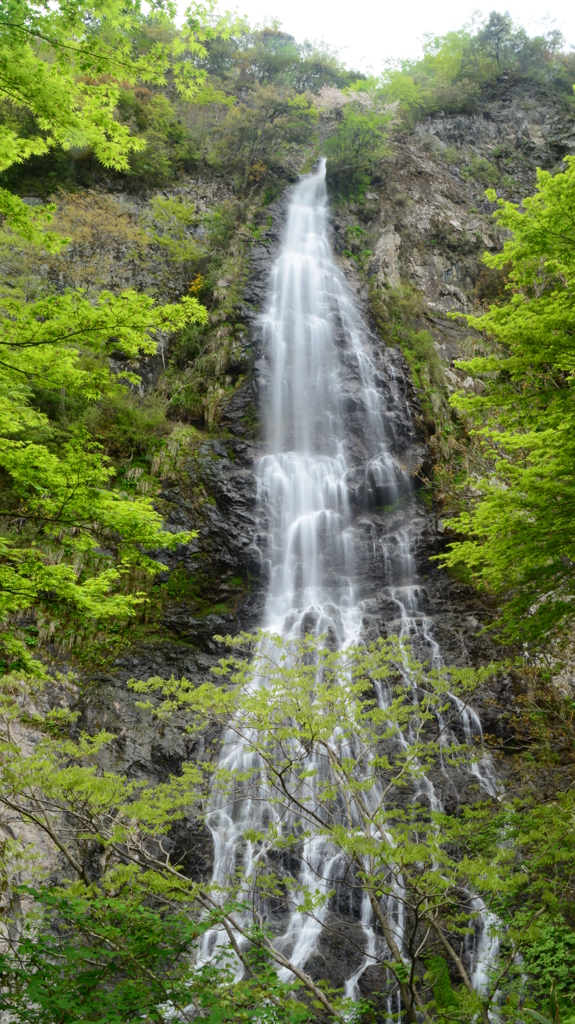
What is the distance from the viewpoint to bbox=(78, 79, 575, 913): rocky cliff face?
12.0m

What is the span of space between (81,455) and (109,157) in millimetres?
3159

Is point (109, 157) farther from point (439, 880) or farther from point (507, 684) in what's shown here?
point (507, 684)

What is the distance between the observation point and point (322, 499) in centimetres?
1722

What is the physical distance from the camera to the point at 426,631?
44.9 feet

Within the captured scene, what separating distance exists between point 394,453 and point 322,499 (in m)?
3.02

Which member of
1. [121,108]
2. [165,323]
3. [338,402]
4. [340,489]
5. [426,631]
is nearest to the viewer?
[165,323]

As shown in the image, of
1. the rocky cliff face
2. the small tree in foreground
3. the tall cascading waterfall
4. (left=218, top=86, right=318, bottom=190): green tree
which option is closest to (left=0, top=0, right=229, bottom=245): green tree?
the small tree in foreground

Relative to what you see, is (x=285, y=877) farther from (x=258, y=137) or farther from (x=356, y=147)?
(x=258, y=137)

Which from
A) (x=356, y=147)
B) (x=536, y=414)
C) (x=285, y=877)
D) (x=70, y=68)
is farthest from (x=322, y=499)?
(x=356, y=147)

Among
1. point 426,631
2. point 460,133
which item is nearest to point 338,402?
point 426,631

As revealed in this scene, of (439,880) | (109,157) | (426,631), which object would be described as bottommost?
(439,880)

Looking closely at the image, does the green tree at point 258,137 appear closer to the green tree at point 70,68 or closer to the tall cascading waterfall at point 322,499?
the tall cascading waterfall at point 322,499

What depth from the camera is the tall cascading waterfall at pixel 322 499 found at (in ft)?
32.9

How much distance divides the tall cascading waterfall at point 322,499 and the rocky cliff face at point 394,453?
23 cm
